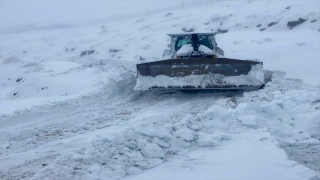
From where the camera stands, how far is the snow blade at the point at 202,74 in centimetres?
956

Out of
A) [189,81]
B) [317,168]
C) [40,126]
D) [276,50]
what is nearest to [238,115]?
[317,168]

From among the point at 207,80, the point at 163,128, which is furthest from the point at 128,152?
the point at 207,80

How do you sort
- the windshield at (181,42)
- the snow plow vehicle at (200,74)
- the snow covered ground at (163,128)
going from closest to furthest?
1. the snow covered ground at (163,128)
2. the snow plow vehicle at (200,74)
3. the windshield at (181,42)

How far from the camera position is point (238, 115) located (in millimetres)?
6945

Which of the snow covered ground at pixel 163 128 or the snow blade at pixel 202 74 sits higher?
the snow blade at pixel 202 74

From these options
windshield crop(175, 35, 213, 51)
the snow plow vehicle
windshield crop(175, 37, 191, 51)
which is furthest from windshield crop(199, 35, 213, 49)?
the snow plow vehicle

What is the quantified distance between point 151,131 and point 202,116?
1.37 m

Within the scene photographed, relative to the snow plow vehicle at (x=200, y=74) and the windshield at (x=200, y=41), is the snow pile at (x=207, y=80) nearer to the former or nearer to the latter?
the snow plow vehicle at (x=200, y=74)

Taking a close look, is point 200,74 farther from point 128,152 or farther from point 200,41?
point 128,152

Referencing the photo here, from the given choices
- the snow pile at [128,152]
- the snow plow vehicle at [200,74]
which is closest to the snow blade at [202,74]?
the snow plow vehicle at [200,74]

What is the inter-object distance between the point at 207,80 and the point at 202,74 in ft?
0.68

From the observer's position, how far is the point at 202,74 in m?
9.73

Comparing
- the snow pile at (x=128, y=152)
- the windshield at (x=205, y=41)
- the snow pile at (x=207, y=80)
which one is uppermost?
the windshield at (x=205, y=41)

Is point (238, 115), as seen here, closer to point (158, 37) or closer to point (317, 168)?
point (317, 168)
